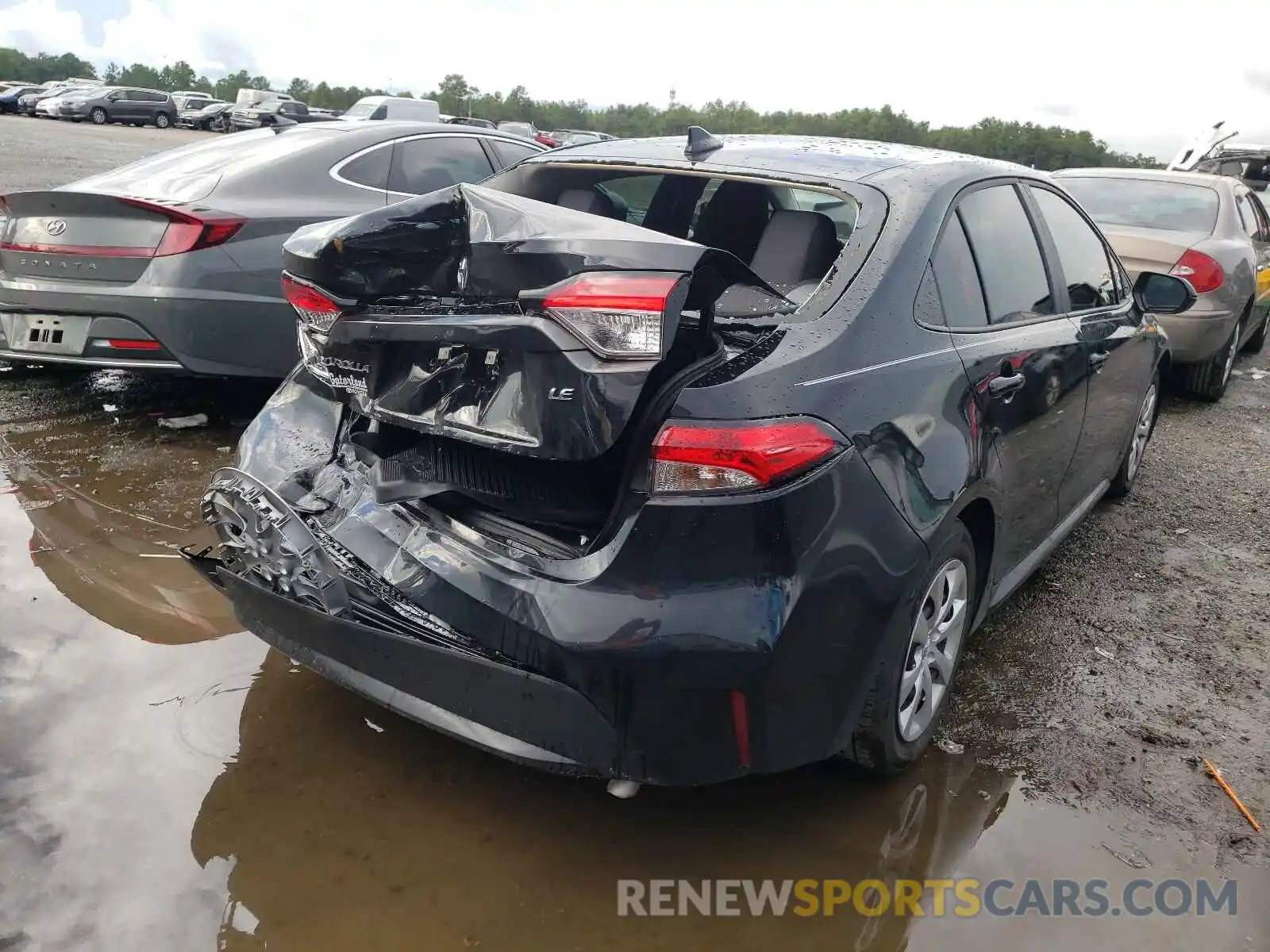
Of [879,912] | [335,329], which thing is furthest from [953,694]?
[335,329]

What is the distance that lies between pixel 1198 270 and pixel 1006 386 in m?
4.72

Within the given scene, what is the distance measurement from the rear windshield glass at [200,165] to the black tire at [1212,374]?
6.04 meters

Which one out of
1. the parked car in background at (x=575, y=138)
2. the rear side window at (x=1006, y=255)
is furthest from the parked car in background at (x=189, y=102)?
the rear side window at (x=1006, y=255)

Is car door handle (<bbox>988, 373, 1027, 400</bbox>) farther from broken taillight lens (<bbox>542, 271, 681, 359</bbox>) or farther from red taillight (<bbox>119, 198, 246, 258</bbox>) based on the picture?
red taillight (<bbox>119, 198, 246, 258</bbox>)

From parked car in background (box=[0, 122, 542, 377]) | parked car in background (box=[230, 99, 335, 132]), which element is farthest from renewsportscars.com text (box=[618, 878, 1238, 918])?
parked car in background (box=[230, 99, 335, 132])

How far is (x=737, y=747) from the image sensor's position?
2096mm

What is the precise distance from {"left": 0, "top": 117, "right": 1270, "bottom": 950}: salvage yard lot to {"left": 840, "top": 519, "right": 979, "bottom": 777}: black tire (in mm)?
138

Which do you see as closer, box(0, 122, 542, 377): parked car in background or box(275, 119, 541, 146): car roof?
box(0, 122, 542, 377): parked car in background

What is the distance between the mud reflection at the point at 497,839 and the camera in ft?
7.10

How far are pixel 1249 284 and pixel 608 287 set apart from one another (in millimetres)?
7002

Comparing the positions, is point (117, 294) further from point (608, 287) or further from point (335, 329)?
point (608, 287)

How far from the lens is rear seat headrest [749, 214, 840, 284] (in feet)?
9.18

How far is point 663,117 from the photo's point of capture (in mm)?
68062

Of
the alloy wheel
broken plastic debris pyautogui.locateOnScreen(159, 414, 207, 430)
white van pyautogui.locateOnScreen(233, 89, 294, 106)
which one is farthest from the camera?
white van pyautogui.locateOnScreen(233, 89, 294, 106)
